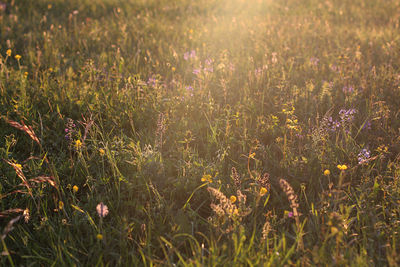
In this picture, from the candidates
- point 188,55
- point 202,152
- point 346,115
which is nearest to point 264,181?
point 202,152

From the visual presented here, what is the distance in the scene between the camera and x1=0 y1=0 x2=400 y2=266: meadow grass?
184cm

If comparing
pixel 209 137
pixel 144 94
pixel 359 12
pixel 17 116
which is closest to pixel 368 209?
pixel 209 137

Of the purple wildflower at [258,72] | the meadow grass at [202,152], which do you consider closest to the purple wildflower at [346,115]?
the meadow grass at [202,152]

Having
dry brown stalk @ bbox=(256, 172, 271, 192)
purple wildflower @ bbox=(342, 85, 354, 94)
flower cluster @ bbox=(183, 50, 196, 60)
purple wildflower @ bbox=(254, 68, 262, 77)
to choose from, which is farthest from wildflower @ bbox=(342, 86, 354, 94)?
flower cluster @ bbox=(183, 50, 196, 60)

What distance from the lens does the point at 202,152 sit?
2688mm

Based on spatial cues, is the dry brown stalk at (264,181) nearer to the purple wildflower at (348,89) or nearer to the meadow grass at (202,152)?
the meadow grass at (202,152)

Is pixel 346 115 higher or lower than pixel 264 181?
higher

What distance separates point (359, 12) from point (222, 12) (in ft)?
9.01

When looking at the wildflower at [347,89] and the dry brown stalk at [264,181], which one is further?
the wildflower at [347,89]

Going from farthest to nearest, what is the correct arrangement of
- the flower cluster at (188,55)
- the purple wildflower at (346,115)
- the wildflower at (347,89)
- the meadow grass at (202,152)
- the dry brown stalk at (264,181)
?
the flower cluster at (188,55)
the wildflower at (347,89)
the purple wildflower at (346,115)
the dry brown stalk at (264,181)
the meadow grass at (202,152)

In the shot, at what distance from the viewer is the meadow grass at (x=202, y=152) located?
6.03 feet

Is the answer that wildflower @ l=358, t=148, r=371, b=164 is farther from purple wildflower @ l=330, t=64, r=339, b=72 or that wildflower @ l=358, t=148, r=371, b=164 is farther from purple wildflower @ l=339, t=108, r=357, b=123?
purple wildflower @ l=330, t=64, r=339, b=72

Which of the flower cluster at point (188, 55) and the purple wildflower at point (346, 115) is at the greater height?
the flower cluster at point (188, 55)

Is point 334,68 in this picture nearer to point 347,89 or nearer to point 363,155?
point 347,89
